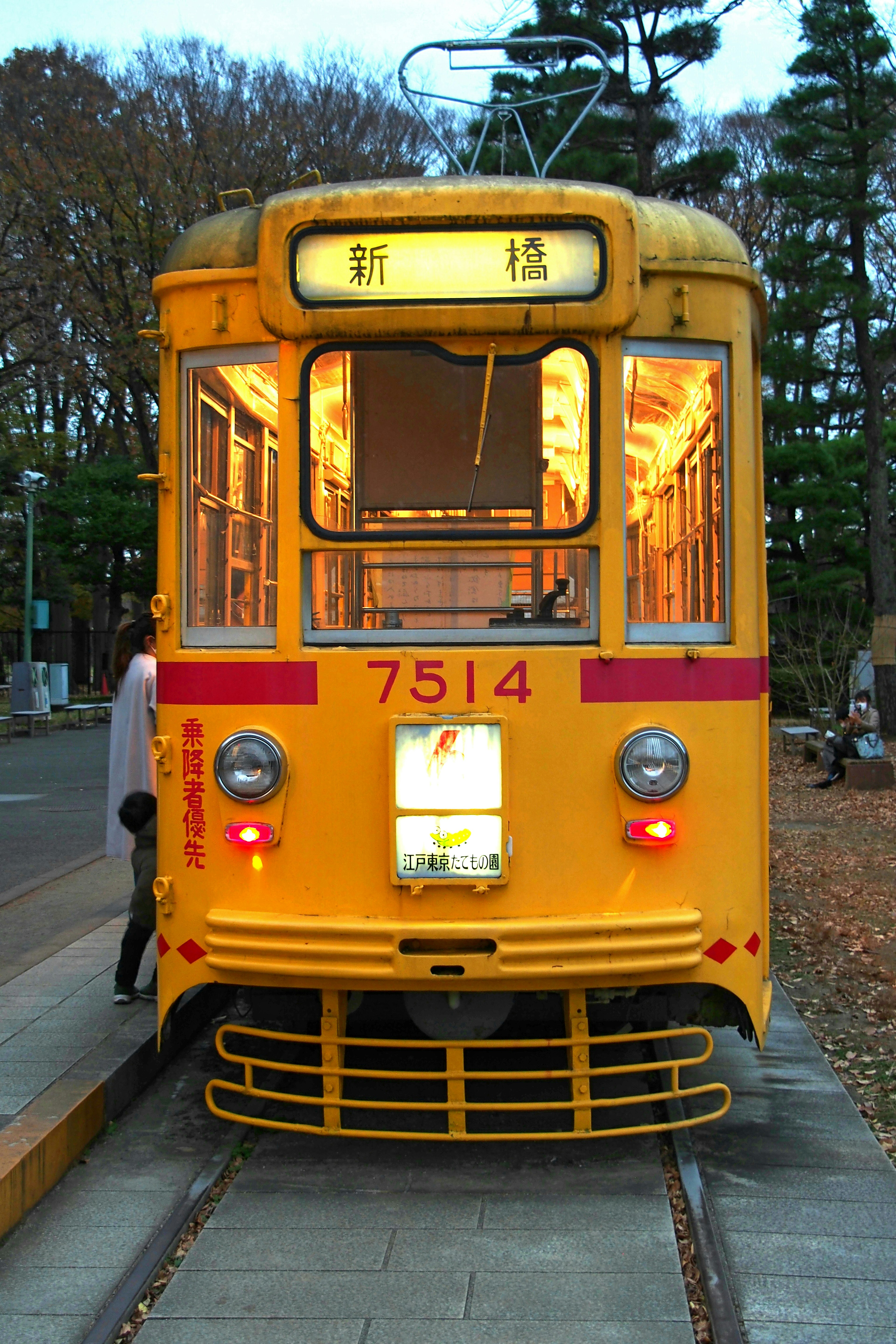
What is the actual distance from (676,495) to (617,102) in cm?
1885

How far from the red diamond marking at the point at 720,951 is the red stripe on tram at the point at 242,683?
4.98ft

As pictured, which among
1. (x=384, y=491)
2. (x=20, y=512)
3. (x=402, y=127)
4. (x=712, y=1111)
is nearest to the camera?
(x=384, y=491)

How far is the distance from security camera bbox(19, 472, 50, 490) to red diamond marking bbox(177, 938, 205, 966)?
20.1m

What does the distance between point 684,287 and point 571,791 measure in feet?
5.57

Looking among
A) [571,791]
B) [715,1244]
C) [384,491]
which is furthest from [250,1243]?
[384,491]

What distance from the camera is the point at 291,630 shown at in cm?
445

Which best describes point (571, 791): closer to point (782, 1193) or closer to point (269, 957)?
point (269, 957)

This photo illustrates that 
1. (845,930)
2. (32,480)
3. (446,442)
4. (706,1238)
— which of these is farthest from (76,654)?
(706,1238)

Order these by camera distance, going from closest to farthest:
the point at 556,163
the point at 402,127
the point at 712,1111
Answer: the point at 712,1111, the point at 556,163, the point at 402,127

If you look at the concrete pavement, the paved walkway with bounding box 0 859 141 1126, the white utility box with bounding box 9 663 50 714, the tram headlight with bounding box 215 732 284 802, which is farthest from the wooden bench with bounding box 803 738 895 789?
the white utility box with bounding box 9 663 50 714

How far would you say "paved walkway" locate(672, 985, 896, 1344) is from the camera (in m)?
3.56

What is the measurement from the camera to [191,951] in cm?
452

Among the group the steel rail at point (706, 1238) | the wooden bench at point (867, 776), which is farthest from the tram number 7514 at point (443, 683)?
the wooden bench at point (867, 776)

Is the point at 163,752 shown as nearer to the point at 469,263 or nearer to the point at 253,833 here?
the point at 253,833
